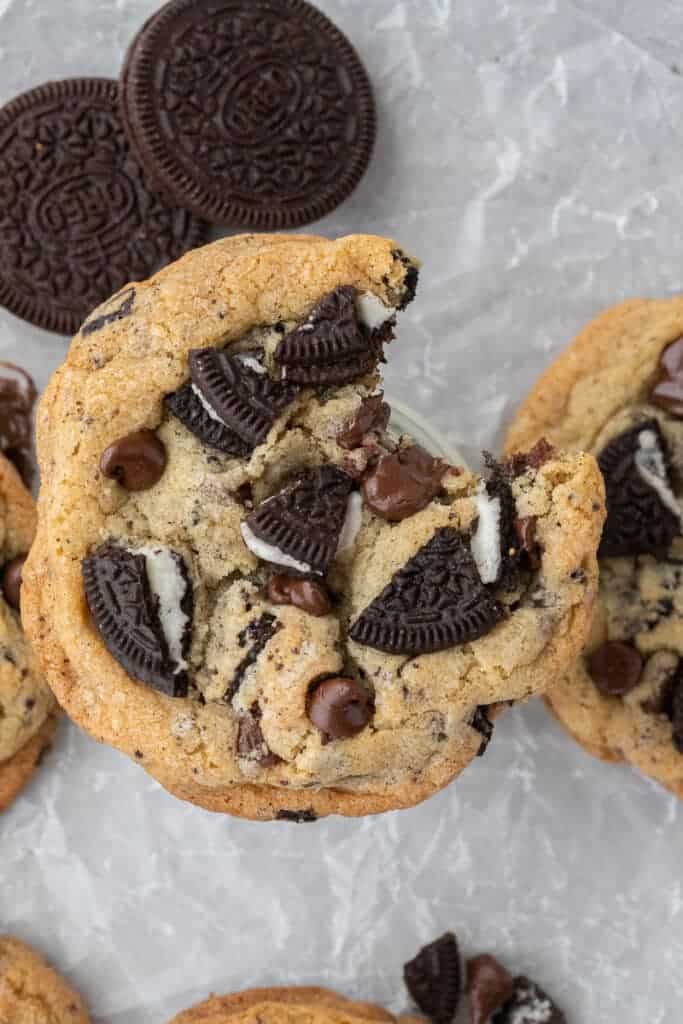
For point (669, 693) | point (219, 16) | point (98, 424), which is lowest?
point (669, 693)

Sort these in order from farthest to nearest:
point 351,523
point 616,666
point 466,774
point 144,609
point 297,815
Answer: point 466,774
point 616,666
point 297,815
point 351,523
point 144,609

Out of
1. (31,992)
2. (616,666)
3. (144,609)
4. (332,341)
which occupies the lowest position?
(31,992)

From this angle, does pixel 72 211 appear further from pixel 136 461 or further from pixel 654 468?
pixel 654 468

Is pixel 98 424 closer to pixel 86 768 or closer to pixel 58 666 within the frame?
pixel 58 666

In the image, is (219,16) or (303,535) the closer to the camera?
(303,535)

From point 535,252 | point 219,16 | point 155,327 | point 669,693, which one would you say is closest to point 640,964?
point 669,693

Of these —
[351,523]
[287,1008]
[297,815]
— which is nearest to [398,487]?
[351,523]

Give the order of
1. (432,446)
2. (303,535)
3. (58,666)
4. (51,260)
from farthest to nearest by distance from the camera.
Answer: (51,260) → (432,446) → (58,666) → (303,535)
